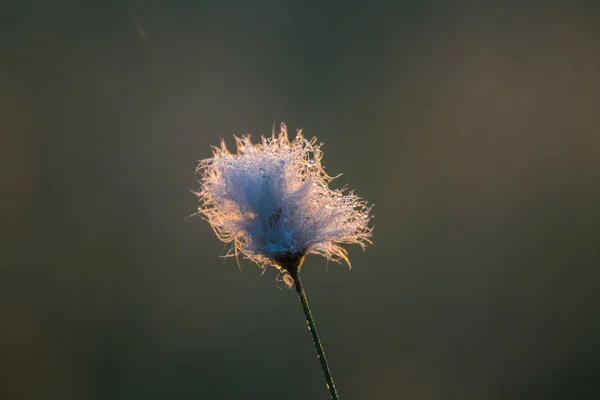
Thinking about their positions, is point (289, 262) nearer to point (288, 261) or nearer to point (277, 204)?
point (288, 261)

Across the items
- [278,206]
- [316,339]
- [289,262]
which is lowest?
[316,339]

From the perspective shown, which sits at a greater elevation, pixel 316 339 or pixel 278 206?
pixel 278 206

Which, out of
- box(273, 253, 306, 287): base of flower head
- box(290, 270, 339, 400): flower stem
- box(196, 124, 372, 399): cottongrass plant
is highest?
box(196, 124, 372, 399): cottongrass plant

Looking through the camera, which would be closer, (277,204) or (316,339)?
(316,339)

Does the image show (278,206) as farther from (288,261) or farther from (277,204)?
(288,261)

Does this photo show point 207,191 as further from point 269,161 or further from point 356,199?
point 356,199

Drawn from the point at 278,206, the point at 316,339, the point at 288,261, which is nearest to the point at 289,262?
the point at 288,261

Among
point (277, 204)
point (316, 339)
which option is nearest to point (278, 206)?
point (277, 204)

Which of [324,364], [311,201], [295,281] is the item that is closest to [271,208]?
[311,201]
